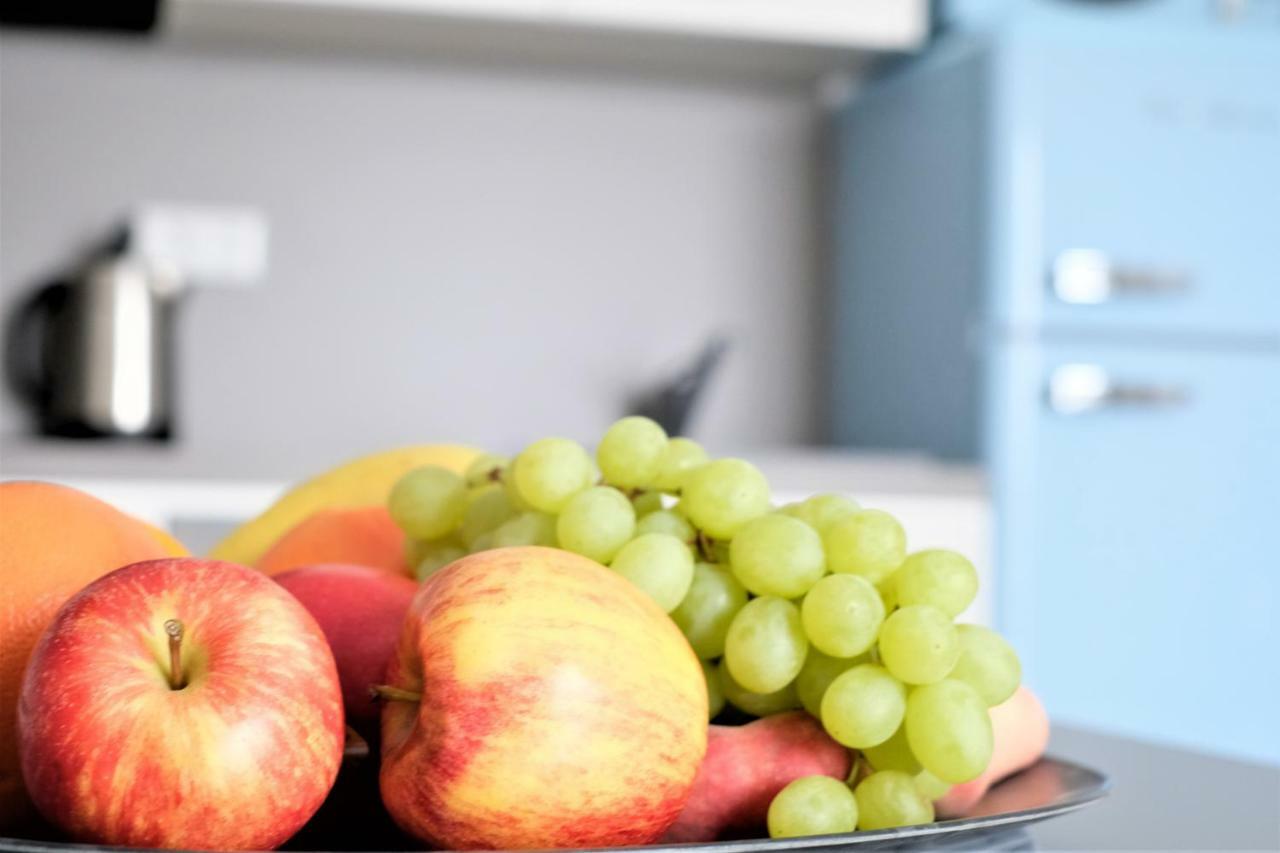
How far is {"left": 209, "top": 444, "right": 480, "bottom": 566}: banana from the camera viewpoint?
63 centimetres

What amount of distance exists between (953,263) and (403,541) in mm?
1680

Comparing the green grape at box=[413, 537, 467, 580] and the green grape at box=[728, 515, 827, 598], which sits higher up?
the green grape at box=[728, 515, 827, 598]

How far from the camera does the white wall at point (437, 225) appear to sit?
2.25m

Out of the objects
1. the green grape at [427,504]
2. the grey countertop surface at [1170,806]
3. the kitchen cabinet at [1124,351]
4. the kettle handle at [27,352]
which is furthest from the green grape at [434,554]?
the kettle handle at [27,352]

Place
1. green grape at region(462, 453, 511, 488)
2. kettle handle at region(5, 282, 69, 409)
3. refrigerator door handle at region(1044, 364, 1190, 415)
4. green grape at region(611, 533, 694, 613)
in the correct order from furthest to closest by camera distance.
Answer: kettle handle at region(5, 282, 69, 409)
refrigerator door handle at region(1044, 364, 1190, 415)
green grape at region(462, 453, 511, 488)
green grape at region(611, 533, 694, 613)

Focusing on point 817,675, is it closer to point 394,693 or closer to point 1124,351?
point 394,693

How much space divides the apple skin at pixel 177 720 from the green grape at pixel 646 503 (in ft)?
0.55

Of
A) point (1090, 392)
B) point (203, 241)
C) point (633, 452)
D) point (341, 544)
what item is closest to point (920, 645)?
point (633, 452)

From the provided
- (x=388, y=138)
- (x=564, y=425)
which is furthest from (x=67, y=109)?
(x=564, y=425)

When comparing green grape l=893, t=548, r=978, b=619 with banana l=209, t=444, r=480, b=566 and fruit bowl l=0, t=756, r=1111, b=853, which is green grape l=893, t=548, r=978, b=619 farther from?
banana l=209, t=444, r=480, b=566

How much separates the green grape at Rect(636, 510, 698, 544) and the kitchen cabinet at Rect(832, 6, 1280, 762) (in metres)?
1.57

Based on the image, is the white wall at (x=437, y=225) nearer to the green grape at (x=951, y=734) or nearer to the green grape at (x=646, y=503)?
the green grape at (x=646, y=503)

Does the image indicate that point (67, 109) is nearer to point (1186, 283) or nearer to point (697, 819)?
point (1186, 283)

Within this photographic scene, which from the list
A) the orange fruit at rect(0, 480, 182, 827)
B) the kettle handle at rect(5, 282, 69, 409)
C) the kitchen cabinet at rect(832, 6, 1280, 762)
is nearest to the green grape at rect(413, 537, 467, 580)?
the orange fruit at rect(0, 480, 182, 827)
